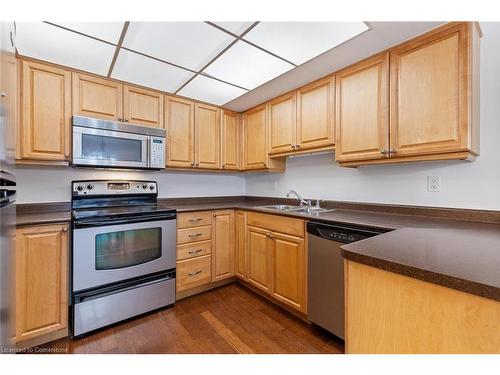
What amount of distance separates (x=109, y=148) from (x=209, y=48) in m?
1.27

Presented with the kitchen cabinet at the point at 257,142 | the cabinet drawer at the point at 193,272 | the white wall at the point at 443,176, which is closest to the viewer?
the white wall at the point at 443,176

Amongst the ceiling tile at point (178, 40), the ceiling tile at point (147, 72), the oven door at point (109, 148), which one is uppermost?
the ceiling tile at point (147, 72)

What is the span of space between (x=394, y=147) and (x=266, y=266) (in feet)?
4.88

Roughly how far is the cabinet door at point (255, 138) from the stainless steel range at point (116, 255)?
1152 mm

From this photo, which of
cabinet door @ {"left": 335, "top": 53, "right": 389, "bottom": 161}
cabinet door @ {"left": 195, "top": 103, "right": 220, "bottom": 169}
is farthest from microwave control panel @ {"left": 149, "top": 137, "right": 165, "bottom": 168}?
cabinet door @ {"left": 335, "top": 53, "right": 389, "bottom": 161}

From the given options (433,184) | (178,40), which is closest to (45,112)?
(178,40)

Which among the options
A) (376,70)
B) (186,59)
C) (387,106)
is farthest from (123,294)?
(376,70)

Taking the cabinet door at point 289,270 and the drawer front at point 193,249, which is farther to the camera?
the drawer front at point 193,249

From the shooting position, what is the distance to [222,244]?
2.58m

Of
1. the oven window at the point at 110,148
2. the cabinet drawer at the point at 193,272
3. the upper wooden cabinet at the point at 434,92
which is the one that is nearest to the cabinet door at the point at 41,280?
the oven window at the point at 110,148

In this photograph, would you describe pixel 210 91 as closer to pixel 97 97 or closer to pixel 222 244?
pixel 97 97

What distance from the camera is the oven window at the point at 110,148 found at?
2.00 m

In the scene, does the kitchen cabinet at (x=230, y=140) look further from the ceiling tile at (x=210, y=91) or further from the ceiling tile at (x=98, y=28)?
the ceiling tile at (x=98, y=28)
